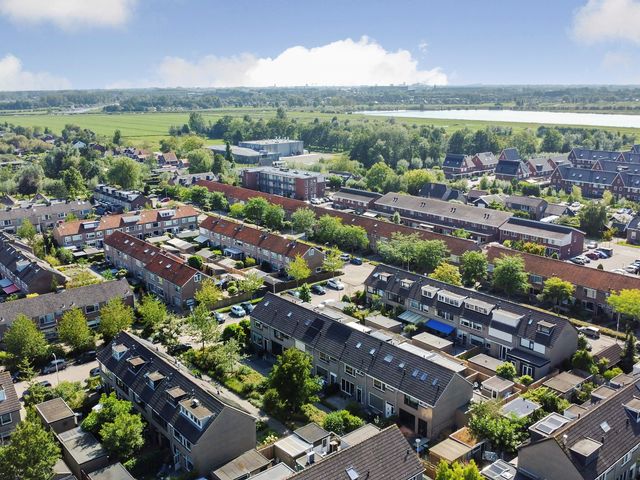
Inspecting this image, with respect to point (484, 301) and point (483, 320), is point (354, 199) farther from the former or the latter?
point (483, 320)

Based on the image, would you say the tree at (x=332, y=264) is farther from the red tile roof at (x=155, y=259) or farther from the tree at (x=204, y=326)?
the tree at (x=204, y=326)

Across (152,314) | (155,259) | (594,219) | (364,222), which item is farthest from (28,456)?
(594,219)

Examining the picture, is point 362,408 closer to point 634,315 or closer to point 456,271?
point 456,271

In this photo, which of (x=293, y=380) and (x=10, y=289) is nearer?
(x=293, y=380)

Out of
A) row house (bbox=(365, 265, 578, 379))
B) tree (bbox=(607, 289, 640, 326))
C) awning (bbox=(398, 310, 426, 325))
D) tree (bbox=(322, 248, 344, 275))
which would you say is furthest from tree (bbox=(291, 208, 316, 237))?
tree (bbox=(607, 289, 640, 326))

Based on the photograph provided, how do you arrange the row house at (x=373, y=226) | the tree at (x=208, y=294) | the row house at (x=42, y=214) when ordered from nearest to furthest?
1. the tree at (x=208, y=294)
2. the row house at (x=373, y=226)
3. the row house at (x=42, y=214)

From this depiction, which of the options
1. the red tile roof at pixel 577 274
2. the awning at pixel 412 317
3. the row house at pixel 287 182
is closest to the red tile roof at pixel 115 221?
the row house at pixel 287 182
